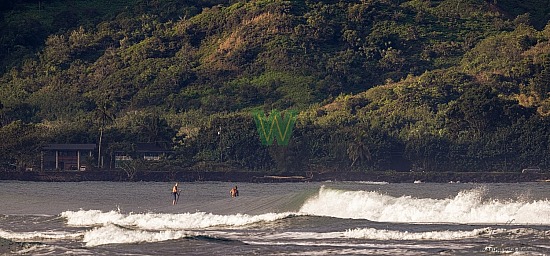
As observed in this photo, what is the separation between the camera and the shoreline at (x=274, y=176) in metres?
158

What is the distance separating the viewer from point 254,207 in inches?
2955

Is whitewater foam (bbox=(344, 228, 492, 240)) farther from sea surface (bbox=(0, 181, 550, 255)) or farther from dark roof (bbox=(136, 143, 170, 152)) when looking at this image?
dark roof (bbox=(136, 143, 170, 152))

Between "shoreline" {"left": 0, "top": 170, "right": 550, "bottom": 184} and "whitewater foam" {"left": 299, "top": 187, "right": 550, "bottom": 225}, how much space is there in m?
91.3

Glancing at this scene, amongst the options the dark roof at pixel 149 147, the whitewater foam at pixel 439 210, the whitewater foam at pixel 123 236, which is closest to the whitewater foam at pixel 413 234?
the whitewater foam at pixel 123 236

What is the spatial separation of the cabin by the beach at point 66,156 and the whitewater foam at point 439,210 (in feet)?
355

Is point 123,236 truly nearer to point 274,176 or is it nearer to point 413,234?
point 413,234

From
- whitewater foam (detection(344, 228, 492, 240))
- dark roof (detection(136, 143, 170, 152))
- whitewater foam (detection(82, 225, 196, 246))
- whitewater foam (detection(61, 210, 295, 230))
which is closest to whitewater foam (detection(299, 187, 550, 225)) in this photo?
whitewater foam (detection(61, 210, 295, 230))

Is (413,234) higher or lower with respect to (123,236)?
lower

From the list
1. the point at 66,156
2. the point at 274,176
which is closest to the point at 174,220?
the point at 274,176

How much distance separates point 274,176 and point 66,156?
3335 cm

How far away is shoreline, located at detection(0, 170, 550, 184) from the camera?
158m

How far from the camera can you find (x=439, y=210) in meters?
62.9

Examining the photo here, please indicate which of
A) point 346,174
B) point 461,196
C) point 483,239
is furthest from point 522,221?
point 346,174

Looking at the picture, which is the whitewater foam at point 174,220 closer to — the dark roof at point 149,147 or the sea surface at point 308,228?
the sea surface at point 308,228
